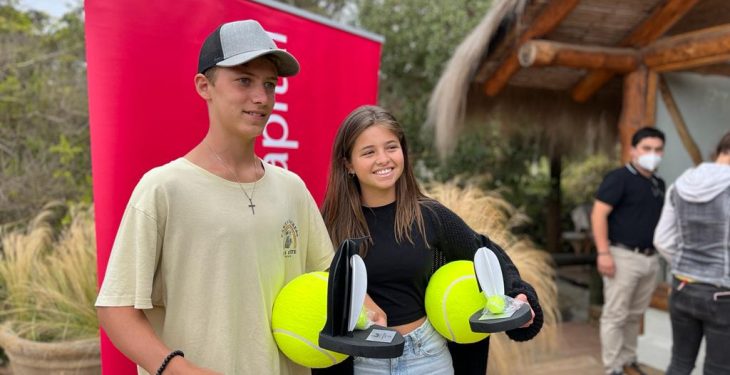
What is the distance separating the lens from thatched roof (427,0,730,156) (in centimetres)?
477

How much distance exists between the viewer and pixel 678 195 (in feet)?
10.6

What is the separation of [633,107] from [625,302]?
192 centimetres

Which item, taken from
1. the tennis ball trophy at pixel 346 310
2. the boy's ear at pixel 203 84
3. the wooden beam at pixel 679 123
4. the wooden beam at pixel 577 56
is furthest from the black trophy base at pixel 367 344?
the wooden beam at pixel 679 123

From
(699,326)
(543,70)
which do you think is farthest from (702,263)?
(543,70)

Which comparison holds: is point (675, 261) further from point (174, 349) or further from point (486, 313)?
point (174, 349)

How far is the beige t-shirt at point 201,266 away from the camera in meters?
1.26

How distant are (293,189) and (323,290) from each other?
0.31 metres

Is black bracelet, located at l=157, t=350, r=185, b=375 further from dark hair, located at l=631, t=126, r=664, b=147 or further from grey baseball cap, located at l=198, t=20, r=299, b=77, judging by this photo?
dark hair, located at l=631, t=126, r=664, b=147

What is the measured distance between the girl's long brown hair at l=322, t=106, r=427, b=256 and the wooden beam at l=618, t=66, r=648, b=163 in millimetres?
3818

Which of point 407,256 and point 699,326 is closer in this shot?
point 407,256

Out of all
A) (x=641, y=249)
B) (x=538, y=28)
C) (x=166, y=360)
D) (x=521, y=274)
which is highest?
(x=538, y=28)

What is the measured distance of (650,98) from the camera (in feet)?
16.4

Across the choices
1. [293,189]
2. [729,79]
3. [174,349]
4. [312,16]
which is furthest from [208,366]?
[729,79]

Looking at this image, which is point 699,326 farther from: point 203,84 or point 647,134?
point 203,84
